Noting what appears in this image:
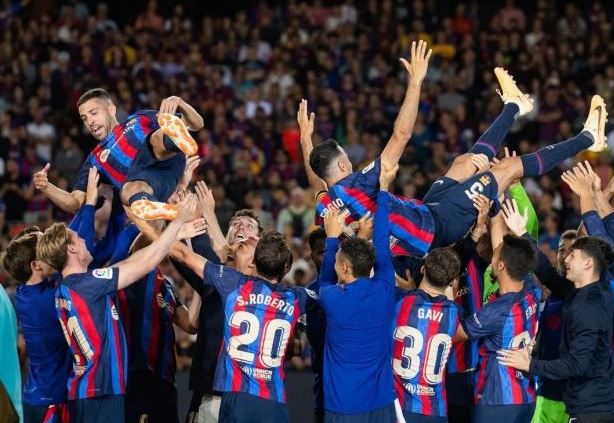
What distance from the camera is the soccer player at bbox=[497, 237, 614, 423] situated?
25.2ft

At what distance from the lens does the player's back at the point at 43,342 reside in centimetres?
805

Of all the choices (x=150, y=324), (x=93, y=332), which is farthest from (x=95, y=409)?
(x=150, y=324)

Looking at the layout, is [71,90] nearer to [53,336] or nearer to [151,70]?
[151,70]

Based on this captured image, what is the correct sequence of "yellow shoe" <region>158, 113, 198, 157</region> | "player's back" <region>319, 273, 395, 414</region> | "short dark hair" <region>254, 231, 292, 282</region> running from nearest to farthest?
"player's back" <region>319, 273, 395, 414</region> < "short dark hair" <region>254, 231, 292, 282</region> < "yellow shoe" <region>158, 113, 198, 157</region>

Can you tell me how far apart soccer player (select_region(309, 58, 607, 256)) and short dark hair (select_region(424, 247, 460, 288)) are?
71 cm

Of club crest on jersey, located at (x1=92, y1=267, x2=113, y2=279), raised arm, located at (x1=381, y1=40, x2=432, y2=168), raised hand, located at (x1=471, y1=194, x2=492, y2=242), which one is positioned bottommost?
club crest on jersey, located at (x1=92, y1=267, x2=113, y2=279)

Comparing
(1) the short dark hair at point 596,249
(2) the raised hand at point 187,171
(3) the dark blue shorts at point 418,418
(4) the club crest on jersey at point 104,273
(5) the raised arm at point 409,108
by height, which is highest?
(5) the raised arm at point 409,108

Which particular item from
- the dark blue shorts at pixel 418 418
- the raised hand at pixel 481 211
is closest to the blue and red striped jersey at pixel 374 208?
the raised hand at pixel 481 211

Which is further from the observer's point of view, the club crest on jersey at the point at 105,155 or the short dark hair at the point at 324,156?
the club crest on jersey at the point at 105,155

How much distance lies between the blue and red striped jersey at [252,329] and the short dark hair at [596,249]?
6.45ft

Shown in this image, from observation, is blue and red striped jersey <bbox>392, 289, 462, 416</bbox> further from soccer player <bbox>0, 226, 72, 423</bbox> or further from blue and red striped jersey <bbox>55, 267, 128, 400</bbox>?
soccer player <bbox>0, 226, 72, 423</bbox>

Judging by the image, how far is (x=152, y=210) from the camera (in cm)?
805

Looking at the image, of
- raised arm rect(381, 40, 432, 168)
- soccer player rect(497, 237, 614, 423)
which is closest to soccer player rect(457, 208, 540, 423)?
soccer player rect(497, 237, 614, 423)

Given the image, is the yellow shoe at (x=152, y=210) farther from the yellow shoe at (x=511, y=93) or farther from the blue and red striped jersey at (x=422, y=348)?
the yellow shoe at (x=511, y=93)
